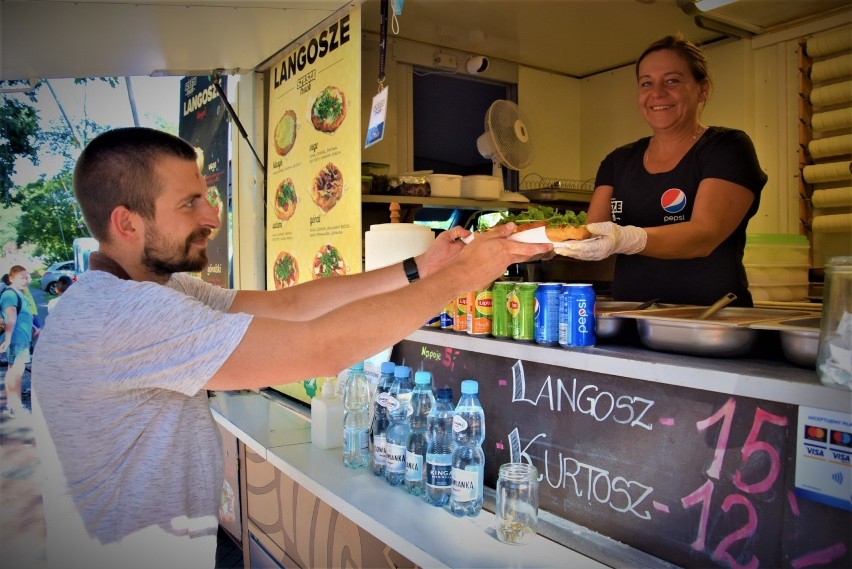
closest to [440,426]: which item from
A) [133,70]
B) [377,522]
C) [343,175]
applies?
[377,522]

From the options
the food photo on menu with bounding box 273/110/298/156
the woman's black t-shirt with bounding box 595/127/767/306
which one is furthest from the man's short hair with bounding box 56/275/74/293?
the woman's black t-shirt with bounding box 595/127/767/306

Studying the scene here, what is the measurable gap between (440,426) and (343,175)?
5.32 feet

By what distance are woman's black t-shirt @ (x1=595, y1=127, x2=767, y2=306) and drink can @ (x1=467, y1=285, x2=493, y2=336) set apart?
964mm

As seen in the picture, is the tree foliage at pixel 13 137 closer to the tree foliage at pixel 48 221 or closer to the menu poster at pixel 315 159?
the tree foliage at pixel 48 221

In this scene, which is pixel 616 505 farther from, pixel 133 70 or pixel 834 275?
pixel 133 70

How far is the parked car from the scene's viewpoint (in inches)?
175

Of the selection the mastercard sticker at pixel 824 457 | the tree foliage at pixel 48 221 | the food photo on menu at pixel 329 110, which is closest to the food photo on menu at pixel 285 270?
the food photo on menu at pixel 329 110

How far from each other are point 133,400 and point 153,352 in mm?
224

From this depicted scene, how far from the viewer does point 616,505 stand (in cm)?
160

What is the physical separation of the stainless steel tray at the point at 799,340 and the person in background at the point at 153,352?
0.64 metres

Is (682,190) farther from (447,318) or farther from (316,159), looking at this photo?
(316,159)

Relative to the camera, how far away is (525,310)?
1.90 m

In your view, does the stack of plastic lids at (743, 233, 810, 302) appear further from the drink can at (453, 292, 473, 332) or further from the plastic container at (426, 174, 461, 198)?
the drink can at (453, 292, 473, 332)

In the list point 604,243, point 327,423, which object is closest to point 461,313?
point 604,243
